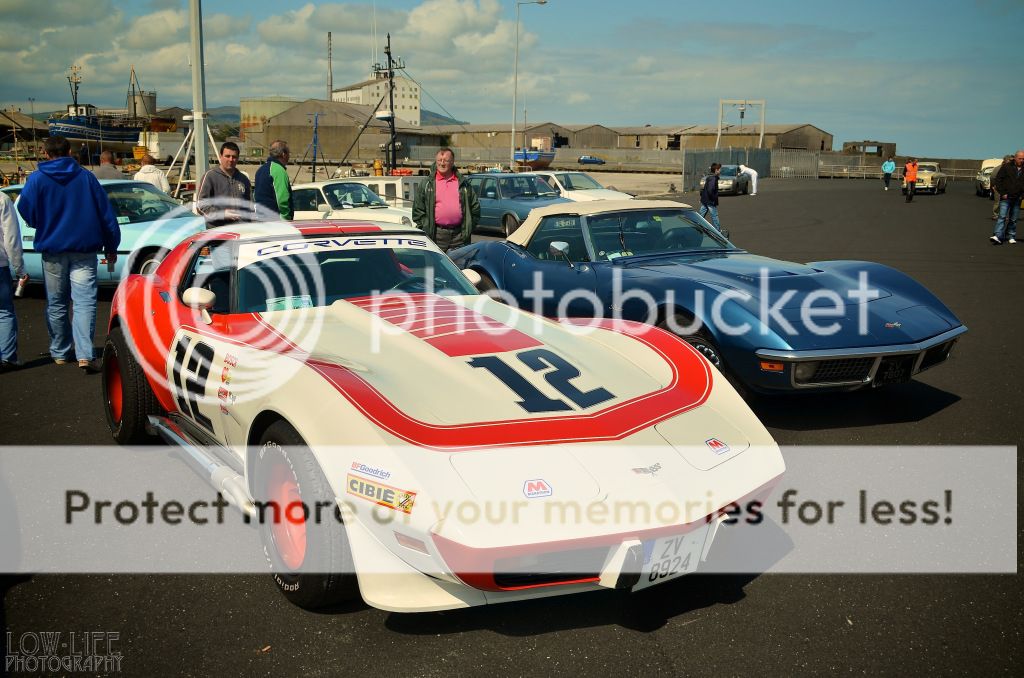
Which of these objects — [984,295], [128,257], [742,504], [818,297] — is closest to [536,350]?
[742,504]

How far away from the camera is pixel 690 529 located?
9.28 feet

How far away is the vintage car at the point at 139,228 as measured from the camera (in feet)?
31.6

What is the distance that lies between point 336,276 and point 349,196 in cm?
984

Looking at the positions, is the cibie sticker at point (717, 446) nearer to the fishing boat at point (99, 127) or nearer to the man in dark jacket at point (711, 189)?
the man in dark jacket at point (711, 189)

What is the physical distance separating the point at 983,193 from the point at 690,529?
3751cm

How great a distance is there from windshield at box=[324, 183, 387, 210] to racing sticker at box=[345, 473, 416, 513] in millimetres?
11127

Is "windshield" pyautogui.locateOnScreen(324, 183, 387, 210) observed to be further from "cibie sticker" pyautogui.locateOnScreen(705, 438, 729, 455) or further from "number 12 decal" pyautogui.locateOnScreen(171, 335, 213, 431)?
"cibie sticker" pyautogui.locateOnScreen(705, 438, 729, 455)

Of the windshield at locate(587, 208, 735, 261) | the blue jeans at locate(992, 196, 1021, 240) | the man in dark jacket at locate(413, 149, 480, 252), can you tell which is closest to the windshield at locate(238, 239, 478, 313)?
the windshield at locate(587, 208, 735, 261)

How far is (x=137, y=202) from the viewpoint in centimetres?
1037

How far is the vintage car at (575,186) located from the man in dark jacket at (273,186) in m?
9.28

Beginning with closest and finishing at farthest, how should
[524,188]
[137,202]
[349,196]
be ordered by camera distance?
1. [137,202]
2. [349,196]
3. [524,188]

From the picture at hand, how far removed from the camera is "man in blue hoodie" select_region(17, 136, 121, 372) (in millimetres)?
6520

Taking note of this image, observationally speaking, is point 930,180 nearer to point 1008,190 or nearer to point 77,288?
point 1008,190

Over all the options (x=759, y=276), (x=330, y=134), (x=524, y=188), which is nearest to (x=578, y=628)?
(x=759, y=276)
